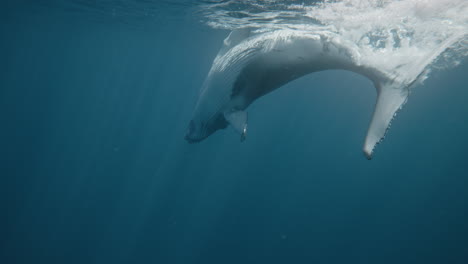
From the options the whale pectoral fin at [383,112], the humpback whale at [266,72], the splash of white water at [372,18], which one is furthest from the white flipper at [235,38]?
the splash of white water at [372,18]

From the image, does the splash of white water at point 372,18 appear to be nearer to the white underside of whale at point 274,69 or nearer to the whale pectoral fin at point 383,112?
the white underside of whale at point 274,69

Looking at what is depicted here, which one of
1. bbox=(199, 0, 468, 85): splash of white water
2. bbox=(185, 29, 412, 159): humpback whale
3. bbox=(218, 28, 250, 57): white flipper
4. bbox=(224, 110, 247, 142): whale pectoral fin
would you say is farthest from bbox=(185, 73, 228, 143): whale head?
bbox=(199, 0, 468, 85): splash of white water

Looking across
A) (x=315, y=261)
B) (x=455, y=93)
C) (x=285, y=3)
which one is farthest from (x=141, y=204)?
(x=455, y=93)

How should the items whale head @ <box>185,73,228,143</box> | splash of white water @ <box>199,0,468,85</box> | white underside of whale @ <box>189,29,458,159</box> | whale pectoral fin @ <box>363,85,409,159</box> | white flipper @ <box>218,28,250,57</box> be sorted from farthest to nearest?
splash of white water @ <box>199,0,468,85</box>
white flipper @ <box>218,28,250,57</box>
whale head @ <box>185,73,228,143</box>
white underside of whale @ <box>189,29,458,159</box>
whale pectoral fin @ <box>363,85,409,159</box>

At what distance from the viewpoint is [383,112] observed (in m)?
4.51

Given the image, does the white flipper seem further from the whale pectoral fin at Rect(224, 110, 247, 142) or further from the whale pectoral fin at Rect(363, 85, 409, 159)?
the whale pectoral fin at Rect(363, 85, 409, 159)

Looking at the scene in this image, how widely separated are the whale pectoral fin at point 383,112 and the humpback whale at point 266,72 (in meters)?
0.01

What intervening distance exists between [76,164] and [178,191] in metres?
18.6

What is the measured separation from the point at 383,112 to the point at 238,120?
7.75 ft

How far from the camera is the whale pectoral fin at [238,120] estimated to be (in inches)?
195

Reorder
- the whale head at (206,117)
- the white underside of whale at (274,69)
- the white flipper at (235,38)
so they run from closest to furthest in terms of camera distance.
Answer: the white underside of whale at (274,69) < the whale head at (206,117) < the white flipper at (235,38)

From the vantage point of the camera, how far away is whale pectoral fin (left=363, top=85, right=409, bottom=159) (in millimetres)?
4242

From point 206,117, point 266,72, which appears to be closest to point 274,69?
point 266,72

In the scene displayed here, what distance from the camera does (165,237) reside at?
29125mm
